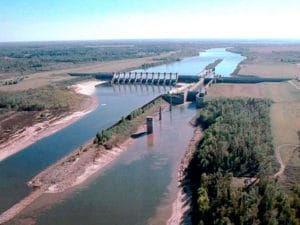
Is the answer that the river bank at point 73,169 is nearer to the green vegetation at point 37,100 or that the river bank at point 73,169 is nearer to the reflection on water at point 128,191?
the reflection on water at point 128,191

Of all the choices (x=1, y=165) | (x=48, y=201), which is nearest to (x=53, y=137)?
(x=1, y=165)

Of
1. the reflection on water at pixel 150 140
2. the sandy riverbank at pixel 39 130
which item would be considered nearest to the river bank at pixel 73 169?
the reflection on water at pixel 150 140

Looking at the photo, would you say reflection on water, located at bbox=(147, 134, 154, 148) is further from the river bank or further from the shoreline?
the shoreline

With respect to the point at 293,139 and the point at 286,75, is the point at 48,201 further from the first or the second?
the point at 286,75

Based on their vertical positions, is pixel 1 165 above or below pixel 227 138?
below

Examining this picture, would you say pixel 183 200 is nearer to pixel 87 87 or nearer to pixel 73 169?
pixel 73 169

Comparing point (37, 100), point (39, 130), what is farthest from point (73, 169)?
point (37, 100)

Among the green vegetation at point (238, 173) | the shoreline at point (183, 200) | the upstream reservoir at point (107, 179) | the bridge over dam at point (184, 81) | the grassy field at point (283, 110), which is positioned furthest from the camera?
the bridge over dam at point (184, 81)
